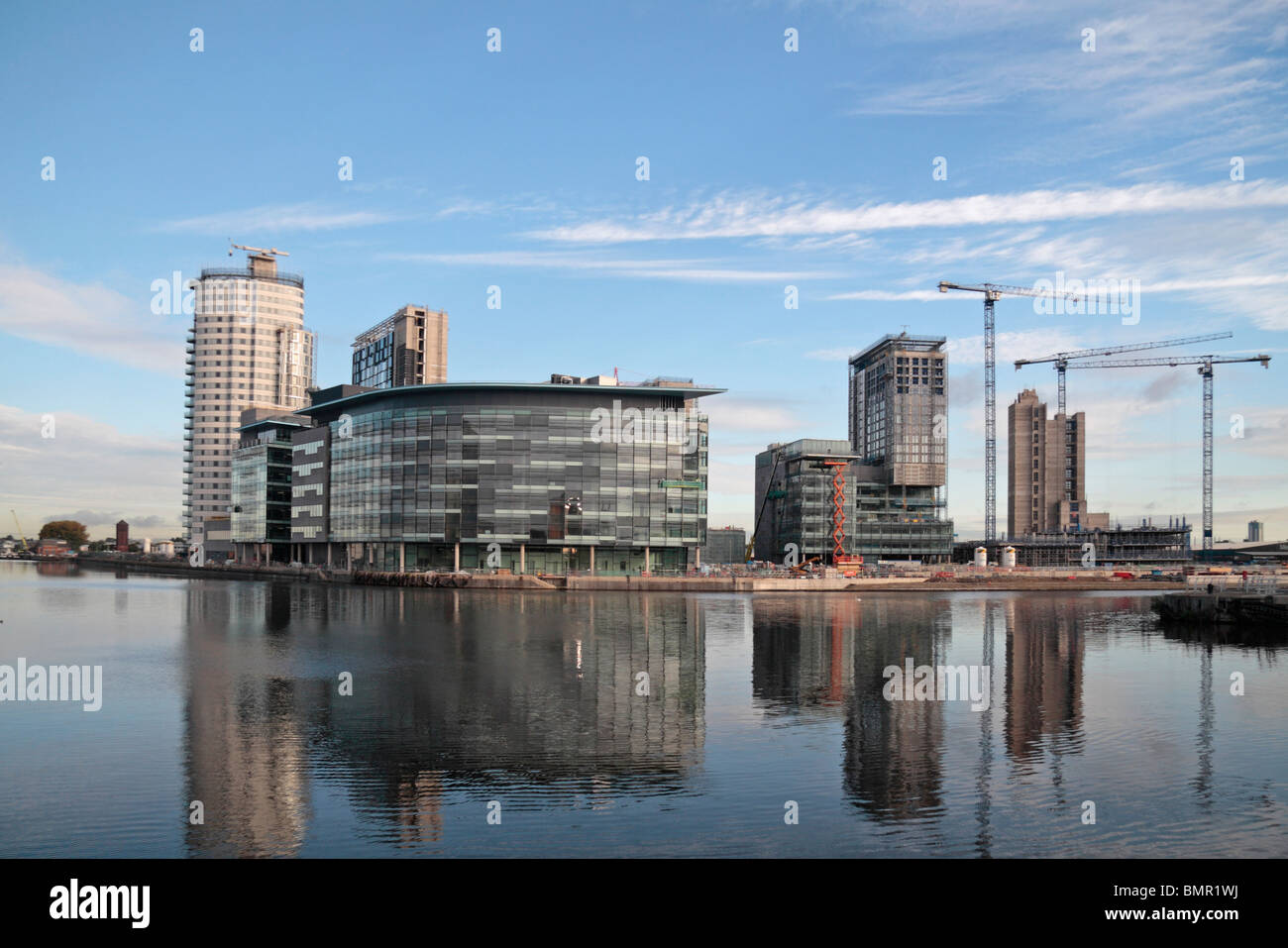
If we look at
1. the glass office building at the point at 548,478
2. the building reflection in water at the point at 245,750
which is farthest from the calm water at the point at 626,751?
the glass office building at the point at 548,478

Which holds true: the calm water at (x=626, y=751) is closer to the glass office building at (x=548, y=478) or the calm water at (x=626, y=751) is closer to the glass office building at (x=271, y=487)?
the glass office building at (x=548, y=478)

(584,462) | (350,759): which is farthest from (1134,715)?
(584,462)

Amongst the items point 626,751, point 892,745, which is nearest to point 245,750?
point 626,751

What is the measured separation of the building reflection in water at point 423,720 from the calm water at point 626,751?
0.51 ft

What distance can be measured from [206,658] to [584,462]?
91646mm

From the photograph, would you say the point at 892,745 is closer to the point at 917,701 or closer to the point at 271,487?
the point at 917,701

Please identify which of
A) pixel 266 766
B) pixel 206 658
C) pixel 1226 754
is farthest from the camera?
pixel 206 658

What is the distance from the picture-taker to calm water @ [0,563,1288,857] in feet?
73.8

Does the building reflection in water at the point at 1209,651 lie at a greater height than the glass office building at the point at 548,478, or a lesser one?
lesser

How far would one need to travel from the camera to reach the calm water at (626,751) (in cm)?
2250

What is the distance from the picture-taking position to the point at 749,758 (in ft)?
98.4

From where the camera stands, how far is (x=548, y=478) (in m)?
142

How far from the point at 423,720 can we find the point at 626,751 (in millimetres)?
8865
